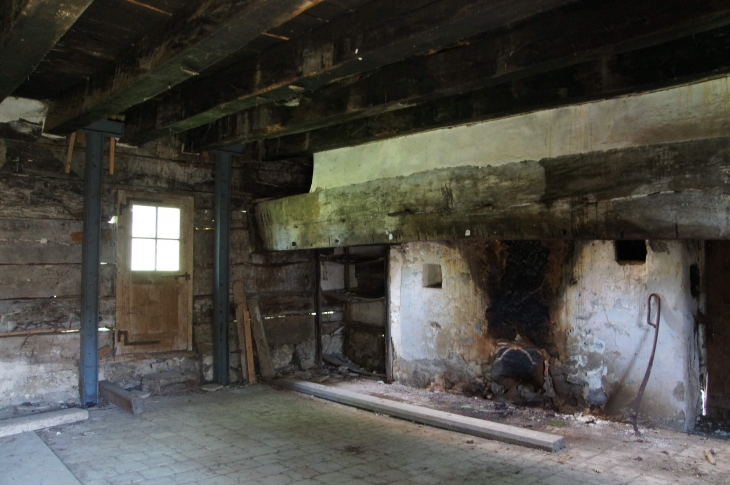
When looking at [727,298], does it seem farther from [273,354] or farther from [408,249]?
[273,354]

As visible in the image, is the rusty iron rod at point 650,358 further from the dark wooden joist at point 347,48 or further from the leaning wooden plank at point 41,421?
the leaning wooden plank at point 41,421

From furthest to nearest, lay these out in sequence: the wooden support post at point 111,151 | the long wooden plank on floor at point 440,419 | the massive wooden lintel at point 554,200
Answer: the wooden support post at point 111,151
the long wooden plank on floor at point 440,419
the massive wooden lintel at point 554,200

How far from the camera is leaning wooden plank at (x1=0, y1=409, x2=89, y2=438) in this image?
175 inches

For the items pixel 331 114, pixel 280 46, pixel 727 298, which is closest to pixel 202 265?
pixel 331 114

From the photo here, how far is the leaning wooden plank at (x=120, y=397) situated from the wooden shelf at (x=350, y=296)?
9.56 feet

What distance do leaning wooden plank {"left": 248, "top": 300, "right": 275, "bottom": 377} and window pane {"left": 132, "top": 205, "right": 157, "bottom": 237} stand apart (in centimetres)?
149

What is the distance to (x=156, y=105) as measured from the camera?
488 centimetres

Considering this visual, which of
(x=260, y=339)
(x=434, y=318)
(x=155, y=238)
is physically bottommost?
(x=260, y=339)

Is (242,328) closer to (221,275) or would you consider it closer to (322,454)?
(221,275)

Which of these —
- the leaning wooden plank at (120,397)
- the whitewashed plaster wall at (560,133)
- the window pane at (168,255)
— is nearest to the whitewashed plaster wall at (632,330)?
the whitewashed plaster wall at (560,133)

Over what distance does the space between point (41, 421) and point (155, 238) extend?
213 centimetres

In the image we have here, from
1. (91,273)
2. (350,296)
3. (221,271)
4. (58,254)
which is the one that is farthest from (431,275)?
(58,254)

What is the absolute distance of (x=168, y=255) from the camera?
238 inches

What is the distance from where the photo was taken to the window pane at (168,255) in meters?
5.97
